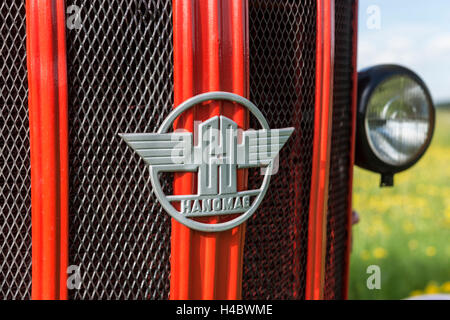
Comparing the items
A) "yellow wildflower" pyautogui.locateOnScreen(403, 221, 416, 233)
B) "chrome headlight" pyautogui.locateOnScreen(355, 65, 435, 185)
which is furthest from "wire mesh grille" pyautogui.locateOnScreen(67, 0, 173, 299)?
"yellow wildflower" pyautogui.locateOnScreen(403, 221, 416, 233)

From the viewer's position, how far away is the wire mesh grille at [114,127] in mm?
1342

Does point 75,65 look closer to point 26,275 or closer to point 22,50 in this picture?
point 22,50

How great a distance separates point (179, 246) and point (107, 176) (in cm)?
27

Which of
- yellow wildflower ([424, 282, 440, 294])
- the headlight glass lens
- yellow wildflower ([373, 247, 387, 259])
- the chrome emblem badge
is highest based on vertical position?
the headlight glass lens

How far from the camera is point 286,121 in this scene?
5.20ft

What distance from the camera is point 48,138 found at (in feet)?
4.29

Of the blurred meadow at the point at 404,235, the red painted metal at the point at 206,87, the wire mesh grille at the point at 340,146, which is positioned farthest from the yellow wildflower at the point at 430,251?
the red painted metal at the point at 206,87

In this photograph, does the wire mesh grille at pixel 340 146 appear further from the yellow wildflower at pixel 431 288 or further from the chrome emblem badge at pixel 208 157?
the yellow wildflower at pixel 431 288

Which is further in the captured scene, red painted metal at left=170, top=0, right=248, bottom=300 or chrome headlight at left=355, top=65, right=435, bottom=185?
chrome headlight at left=355, top=65, right=435, bottom=185

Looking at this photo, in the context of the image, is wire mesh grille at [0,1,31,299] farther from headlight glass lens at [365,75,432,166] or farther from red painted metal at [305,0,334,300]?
headlight glass lens at [365,75,432,166]

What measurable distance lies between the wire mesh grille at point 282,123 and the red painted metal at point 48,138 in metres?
0.52

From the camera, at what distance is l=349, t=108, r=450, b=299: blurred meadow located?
3.78m

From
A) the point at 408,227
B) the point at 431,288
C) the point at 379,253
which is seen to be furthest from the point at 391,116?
the point at 408,227
